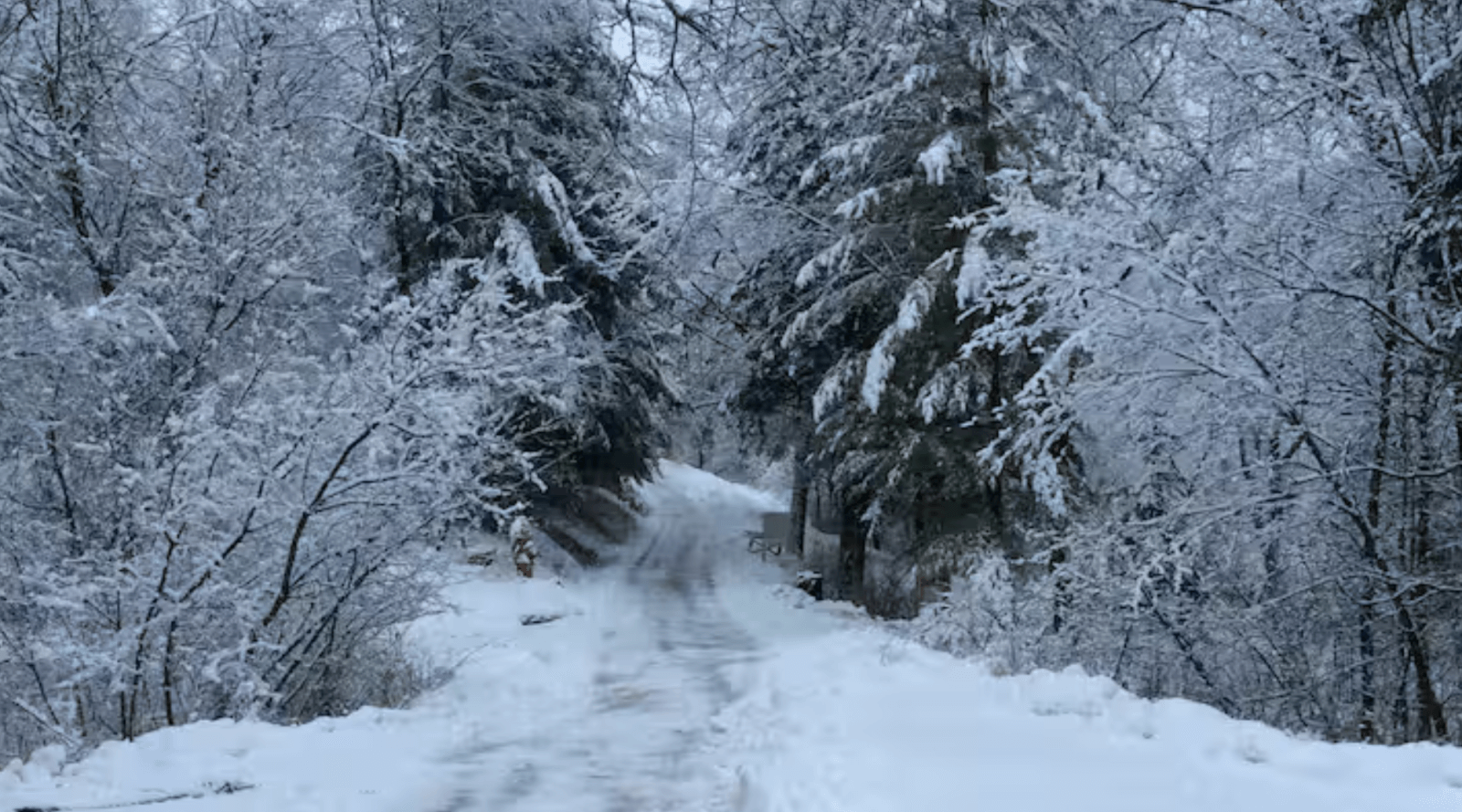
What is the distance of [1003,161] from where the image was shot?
12.7m

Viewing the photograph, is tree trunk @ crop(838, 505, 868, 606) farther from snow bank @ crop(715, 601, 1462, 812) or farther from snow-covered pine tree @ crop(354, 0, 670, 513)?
snow bank @ crop(715, 601, 1462, 812)

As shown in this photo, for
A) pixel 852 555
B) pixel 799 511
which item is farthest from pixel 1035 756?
pixel 799 511

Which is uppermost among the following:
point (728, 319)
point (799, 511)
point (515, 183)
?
point (515, 183)

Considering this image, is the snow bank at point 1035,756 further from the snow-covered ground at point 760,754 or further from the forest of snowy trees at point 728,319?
the forest of snowy trees at point 728,319

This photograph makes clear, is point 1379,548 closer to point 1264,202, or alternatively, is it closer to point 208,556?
point 1264,202

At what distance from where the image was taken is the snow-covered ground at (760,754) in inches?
161

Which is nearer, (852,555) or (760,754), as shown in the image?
(760,754)

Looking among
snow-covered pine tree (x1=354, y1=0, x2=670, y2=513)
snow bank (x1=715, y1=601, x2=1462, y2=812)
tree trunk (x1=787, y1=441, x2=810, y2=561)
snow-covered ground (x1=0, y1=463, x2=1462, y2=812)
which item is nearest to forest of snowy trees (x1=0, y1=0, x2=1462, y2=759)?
snow-covered ground (x1=0, y1=463, x2=1462, y2=812)

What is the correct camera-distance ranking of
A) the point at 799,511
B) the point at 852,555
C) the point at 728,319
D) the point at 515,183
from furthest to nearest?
the point at 799,511
the point at 515,183
the point at 852,555
the point at 728,319

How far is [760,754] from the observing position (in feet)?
20.5

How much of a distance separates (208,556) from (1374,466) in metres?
7.20

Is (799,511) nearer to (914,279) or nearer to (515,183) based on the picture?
(515,183)

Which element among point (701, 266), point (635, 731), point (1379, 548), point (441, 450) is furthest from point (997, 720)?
point (701, 266)

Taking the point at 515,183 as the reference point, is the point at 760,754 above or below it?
below
